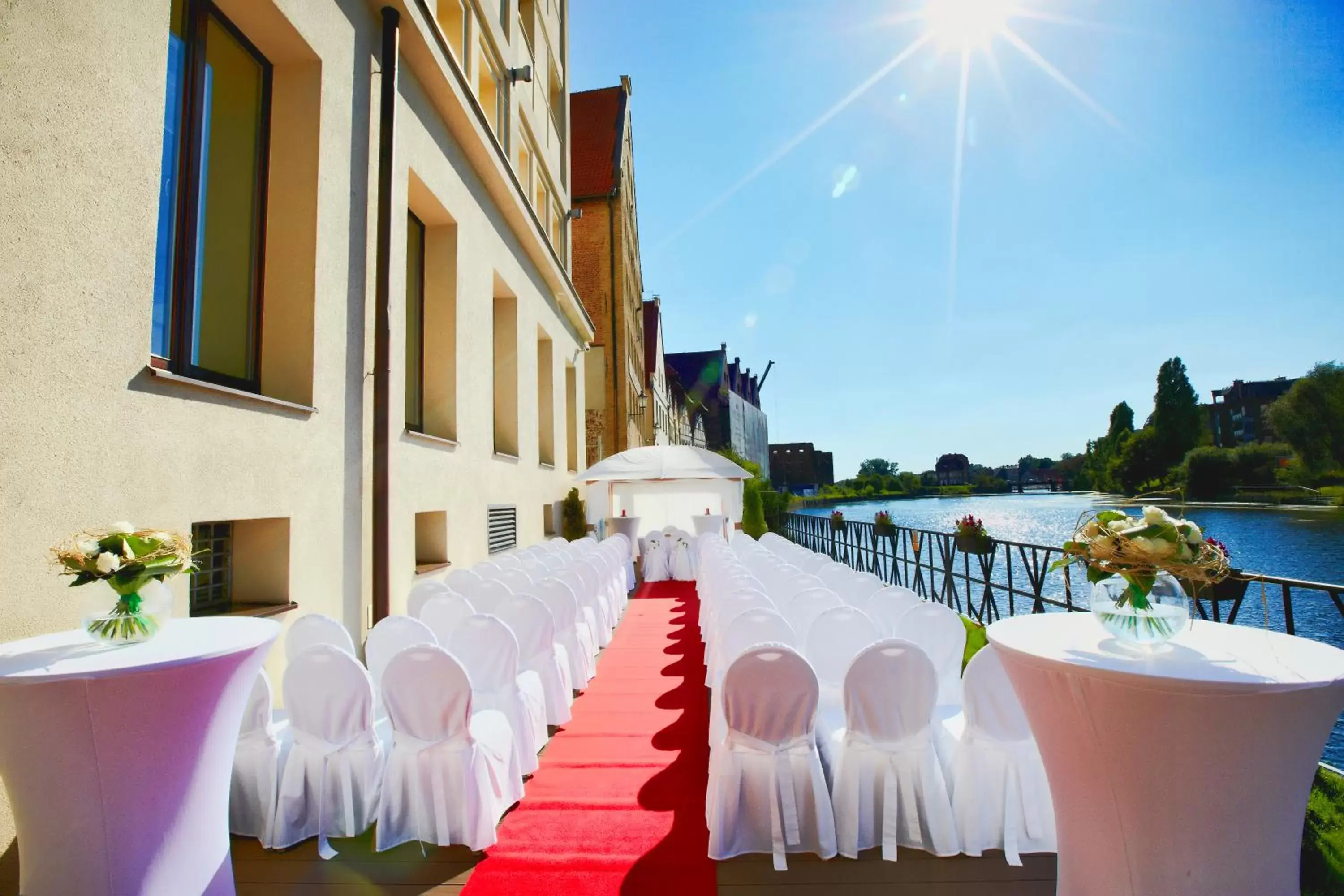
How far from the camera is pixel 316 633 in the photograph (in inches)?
147

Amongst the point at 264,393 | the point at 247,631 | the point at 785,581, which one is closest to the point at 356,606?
the point at 264,393

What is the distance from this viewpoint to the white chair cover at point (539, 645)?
4.41m

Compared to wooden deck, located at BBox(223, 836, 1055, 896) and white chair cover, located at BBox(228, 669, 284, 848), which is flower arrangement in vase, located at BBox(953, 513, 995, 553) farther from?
white chair cover, located at BBox(228, 669, 284, 848)

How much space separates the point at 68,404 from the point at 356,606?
3.10m

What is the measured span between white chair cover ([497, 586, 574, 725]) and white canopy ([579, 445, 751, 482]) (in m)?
8.03

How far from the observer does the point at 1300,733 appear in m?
1.90

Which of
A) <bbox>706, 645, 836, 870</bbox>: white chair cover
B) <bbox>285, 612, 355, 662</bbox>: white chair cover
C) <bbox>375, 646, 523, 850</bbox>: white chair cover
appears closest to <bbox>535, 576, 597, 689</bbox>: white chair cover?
<bbox>285, 612, 355, 662</bbox>: white chair cover

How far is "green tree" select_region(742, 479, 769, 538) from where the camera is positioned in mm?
18156

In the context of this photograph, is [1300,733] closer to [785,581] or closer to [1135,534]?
[1135,534]

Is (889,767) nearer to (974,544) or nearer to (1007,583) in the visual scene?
(974,544)

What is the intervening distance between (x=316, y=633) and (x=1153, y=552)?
400 cm

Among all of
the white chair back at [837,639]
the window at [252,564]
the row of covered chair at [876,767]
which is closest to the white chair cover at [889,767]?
the row of covered chair at [876,767]

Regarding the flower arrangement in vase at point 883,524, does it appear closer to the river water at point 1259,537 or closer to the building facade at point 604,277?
the river water at point 1259,537

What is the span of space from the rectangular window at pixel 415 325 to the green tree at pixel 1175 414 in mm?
49243
